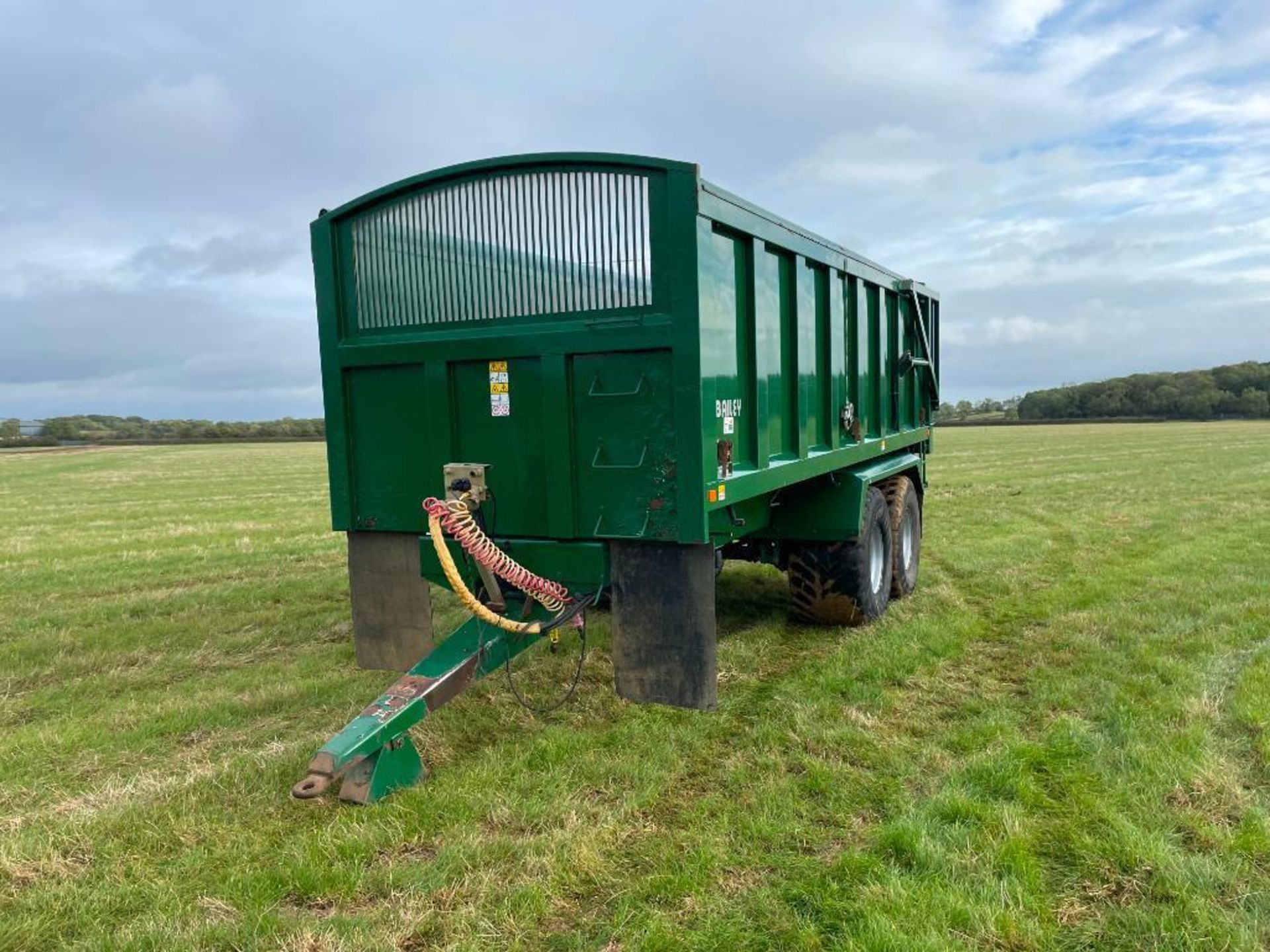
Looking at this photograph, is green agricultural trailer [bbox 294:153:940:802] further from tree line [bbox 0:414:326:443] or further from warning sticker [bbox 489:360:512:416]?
tree line [bbox 0:414:326:443]

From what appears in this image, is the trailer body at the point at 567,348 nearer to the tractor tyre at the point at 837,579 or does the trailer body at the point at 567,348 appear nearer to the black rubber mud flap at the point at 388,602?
the black rubber mud flap at the point at 388,602

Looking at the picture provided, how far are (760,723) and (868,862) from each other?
1549 mm

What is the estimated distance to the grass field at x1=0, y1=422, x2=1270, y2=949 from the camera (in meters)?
2.96

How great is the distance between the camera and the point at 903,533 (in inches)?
314

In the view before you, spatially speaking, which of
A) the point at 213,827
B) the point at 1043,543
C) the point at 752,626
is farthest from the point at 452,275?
the point at 1043,543

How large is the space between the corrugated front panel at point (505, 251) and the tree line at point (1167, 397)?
69.3 metres

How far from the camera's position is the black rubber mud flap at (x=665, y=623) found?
4.39m

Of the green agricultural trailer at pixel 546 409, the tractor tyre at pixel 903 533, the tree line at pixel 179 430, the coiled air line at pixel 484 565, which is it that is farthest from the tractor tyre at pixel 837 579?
the tree line at pixel 179 430

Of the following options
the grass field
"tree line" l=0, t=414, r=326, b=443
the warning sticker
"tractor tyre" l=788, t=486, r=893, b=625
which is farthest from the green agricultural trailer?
"tree line" l=0, t=414, r=326, b=443

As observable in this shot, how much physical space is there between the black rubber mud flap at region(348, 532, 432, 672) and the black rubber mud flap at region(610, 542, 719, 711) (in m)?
1.29

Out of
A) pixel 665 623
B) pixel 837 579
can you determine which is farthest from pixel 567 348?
pixel 837 579

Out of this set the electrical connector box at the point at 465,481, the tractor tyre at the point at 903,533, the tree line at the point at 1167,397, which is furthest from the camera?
the tree line at the point at 1167,397

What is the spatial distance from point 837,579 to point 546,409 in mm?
3003

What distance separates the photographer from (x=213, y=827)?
361 cm
